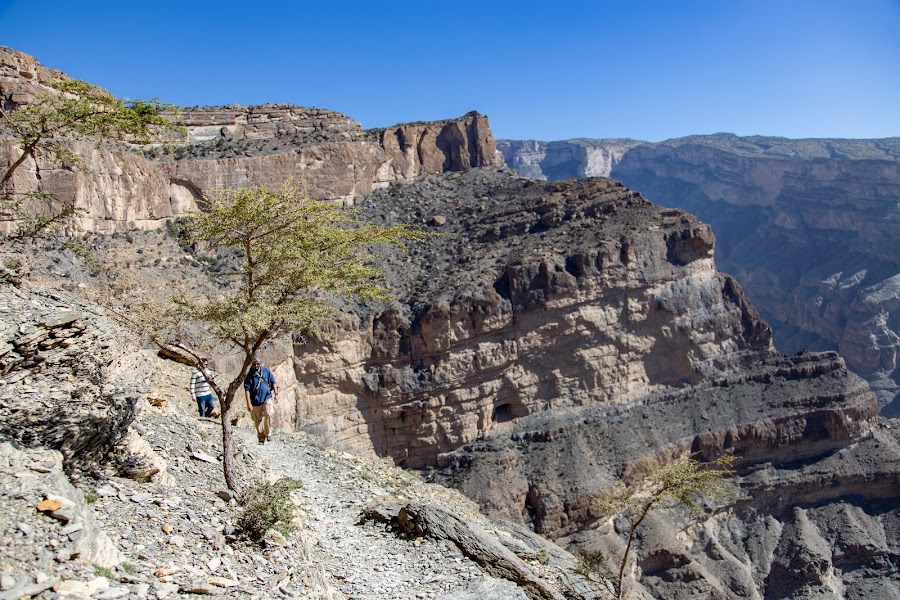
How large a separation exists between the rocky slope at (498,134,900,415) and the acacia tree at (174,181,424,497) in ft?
282

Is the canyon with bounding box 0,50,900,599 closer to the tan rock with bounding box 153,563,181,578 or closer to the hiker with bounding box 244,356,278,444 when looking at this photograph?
the hiker with bounding box 244,356,278,444

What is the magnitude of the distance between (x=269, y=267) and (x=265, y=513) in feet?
14.6

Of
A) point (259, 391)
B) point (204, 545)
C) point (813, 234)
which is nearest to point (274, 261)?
point (259, 391)

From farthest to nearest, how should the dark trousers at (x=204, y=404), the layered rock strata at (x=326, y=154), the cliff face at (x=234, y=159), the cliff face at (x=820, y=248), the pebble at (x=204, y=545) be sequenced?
the cliff face at (x=820, y=248) < the layered rock strata at (x=326, y=154) < the cliff face at (x=234, y=159) < the dark trousers at (x=204, y=404) < the pebble at (x=204, y=545)

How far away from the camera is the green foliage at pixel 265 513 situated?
9.68m

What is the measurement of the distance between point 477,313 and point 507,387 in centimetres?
556

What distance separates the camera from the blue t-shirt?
49.4ft

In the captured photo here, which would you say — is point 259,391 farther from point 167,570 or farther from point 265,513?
point 167,570

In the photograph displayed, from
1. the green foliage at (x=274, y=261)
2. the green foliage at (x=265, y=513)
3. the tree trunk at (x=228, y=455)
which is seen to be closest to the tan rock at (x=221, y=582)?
the green foliage at (x=265, y=513)

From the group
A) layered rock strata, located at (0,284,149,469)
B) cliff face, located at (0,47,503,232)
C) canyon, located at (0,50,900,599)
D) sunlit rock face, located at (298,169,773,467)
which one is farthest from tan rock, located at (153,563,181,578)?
sunlit rock face, located at (298,169,773,467)

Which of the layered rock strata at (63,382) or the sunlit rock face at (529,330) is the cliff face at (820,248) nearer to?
the sunlit rock face at (529,330)

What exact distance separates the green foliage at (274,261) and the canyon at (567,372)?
22.9 metres

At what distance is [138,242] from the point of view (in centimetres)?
3697

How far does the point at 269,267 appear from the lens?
39.5ft
